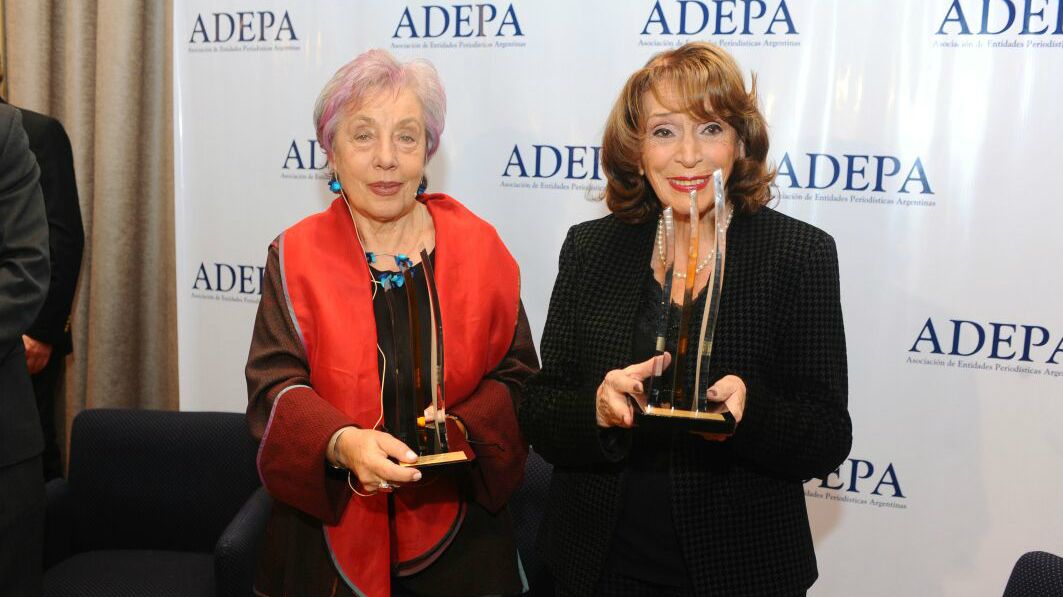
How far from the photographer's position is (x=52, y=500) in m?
2.47

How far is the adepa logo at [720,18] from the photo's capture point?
7.84 ft

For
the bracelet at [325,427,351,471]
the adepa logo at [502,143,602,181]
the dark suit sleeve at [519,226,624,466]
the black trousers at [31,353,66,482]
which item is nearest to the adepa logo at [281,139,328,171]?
the adepa logo at [502,143,602,181]

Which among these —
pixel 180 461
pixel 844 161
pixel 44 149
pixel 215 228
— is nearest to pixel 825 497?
pixel 844 161

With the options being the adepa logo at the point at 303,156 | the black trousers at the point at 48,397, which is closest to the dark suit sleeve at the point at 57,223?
the black trousers at the point at 48,397

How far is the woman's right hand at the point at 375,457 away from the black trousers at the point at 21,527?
88cm

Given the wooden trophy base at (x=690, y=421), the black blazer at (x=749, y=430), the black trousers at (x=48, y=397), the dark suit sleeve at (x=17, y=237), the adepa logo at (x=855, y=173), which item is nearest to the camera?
the wooden trophy base at (x=690, y=421)

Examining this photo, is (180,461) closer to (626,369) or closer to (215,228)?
(215,228)

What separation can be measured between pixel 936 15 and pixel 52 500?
2597 millimetres

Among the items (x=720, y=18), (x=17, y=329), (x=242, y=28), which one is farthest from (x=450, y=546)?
(x=242, y=28)

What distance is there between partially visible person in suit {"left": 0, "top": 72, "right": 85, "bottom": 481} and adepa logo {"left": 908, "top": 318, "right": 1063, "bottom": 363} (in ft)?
8.04

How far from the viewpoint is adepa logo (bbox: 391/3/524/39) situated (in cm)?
263

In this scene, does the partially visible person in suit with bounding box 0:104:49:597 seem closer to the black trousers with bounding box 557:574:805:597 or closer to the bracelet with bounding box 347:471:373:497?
the bracelet with bounding box 347:471:373:497

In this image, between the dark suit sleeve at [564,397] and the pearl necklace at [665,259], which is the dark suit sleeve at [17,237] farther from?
the pearl necklace at [665,259]

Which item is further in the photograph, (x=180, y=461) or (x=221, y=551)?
(x=180, y=461)
